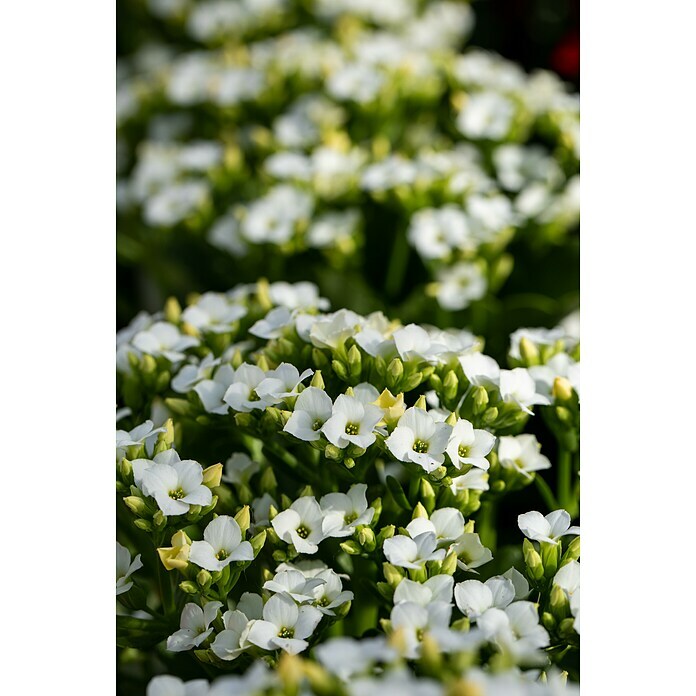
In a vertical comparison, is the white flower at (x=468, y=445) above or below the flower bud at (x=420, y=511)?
above

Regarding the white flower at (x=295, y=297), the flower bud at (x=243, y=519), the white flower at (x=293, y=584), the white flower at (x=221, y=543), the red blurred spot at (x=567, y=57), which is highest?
the red blurred spot at (x=567, y=57)

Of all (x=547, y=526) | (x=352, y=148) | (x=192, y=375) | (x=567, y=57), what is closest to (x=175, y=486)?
(x=192, y=375)

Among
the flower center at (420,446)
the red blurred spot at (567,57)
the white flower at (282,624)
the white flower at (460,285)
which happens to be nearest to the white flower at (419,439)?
the flower center at (420,446)

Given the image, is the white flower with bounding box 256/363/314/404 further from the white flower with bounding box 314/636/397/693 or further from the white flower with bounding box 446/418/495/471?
the white flower with bounding box 314/636/397/693

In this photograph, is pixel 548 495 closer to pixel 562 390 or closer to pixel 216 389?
pixel 562 390

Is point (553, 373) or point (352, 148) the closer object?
point (553, 373)

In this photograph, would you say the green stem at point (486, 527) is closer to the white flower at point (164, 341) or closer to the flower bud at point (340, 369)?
the flower bud at point (340, 369)

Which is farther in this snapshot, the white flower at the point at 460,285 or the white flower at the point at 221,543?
the white flower at the point at 460,285
